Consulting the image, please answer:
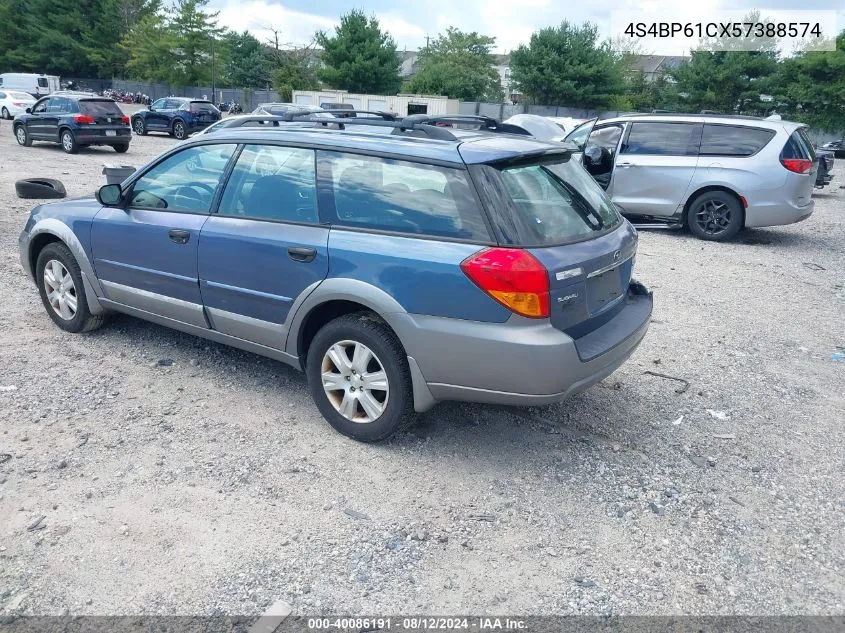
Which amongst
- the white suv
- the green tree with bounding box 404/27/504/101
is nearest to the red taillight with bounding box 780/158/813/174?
the white suv

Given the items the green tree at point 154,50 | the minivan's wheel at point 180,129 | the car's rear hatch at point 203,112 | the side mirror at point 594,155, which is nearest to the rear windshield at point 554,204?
the side mirror at point 594,155

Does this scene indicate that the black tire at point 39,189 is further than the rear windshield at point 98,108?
No

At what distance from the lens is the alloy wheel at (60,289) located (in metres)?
5.27

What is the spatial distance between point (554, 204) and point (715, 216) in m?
7.29

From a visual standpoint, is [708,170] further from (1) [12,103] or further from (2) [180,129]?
(1) [12,103]

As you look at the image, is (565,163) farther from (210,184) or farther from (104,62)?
(104,62)

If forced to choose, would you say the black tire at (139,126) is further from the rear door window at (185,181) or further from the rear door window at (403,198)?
the rear door window at (403,198)

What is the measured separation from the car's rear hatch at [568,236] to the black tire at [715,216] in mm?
6550

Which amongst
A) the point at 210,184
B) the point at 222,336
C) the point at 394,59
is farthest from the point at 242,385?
the point at 394,59

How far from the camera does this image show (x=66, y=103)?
19328 mm

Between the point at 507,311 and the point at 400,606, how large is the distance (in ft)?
4.59

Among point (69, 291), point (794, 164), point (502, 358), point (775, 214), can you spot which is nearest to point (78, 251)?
point (69, 291)

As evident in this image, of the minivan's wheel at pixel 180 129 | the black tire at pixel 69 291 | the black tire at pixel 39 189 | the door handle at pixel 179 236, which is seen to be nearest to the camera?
the door handle at pixel 179 236

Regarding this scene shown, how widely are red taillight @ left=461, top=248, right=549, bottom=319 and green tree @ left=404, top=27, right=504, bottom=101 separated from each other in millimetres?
56018
